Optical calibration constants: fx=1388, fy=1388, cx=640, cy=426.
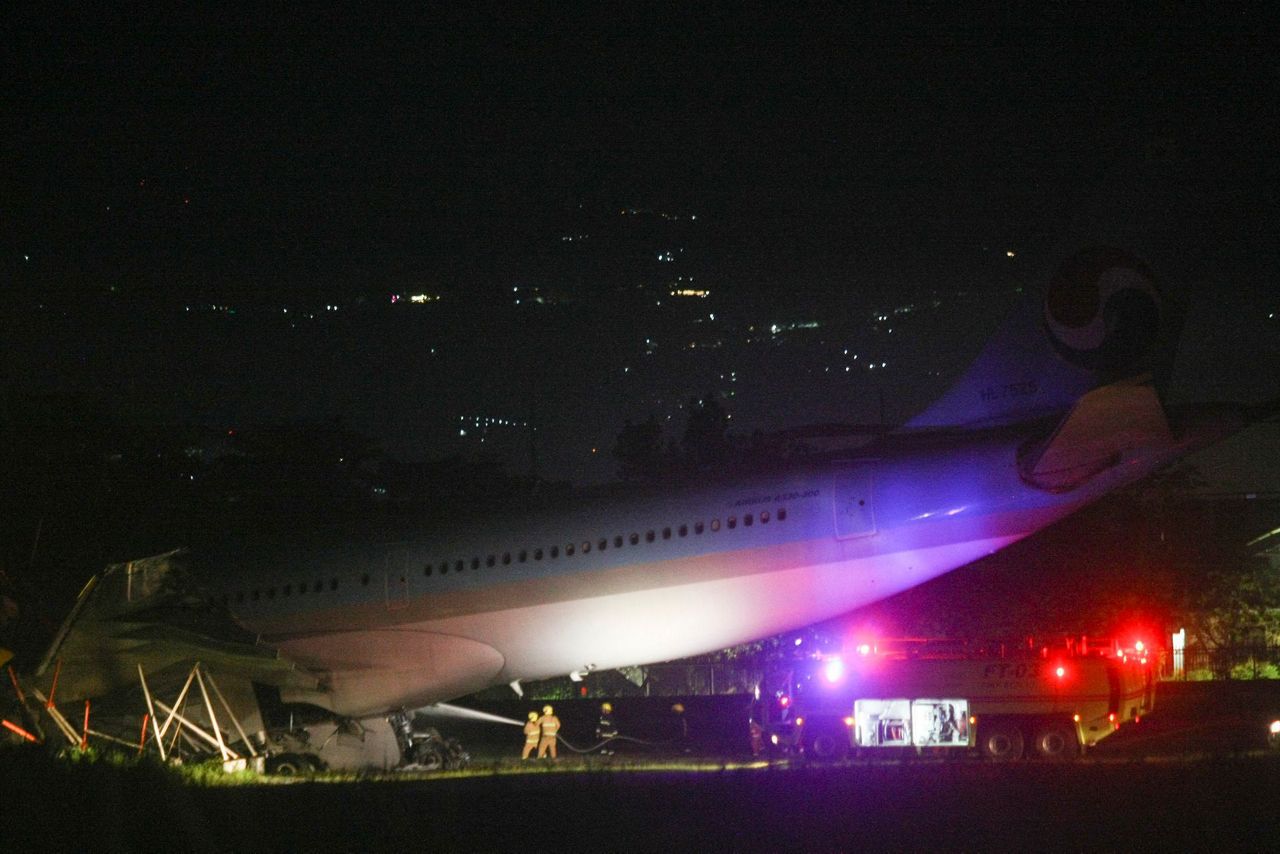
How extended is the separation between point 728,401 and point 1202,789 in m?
40.1

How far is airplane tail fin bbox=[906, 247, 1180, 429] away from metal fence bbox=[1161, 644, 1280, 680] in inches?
741

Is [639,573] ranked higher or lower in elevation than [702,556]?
lower

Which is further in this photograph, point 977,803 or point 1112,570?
point 1112,570

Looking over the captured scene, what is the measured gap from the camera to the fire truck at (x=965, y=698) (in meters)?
19.2

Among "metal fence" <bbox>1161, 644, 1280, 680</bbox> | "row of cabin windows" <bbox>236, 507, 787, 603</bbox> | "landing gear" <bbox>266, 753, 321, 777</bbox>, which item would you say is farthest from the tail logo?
"metal fence" <bbox>1161, 644, 1280, 680</bbox>

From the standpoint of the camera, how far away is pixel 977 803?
10.5 metres

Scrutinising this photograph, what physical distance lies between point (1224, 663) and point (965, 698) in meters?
18.5

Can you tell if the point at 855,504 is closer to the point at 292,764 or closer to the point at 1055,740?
the point at 1055,740

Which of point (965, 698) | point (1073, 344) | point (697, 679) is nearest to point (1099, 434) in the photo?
point (1073, 344)

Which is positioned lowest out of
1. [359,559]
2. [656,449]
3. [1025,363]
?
[359,559]

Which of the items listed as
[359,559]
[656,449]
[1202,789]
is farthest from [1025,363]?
[656,449]

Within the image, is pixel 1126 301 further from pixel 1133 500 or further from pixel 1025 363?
pixel 1133 500

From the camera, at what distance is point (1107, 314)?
692 inches

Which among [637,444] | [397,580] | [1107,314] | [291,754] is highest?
[637,444]
